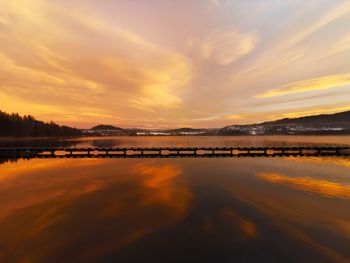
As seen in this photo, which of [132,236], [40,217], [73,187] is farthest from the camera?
[73,187]

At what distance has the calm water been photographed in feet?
31.3

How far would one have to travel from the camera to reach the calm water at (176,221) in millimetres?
9531

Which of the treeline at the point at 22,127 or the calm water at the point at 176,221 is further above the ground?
the treeline at the point at 22,127

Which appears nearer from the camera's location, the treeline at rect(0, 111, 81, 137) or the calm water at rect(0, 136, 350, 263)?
the calm water at rect(0, 136, 350, 263)

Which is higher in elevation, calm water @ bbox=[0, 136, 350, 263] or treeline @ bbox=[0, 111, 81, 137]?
treeline @ bbox=[0, 111, 81, 137]

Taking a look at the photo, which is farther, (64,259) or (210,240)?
(210,240)

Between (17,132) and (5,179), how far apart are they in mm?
130348

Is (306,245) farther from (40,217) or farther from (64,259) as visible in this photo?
(40,217)

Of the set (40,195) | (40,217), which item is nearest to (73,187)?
(40,195)

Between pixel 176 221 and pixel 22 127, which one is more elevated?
pixel 22 127

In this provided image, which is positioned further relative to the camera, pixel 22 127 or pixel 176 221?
pixel 22 127

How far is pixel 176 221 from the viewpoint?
42.0ft

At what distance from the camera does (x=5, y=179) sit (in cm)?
2486

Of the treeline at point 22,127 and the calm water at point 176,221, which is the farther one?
the treeline at point 22,127
